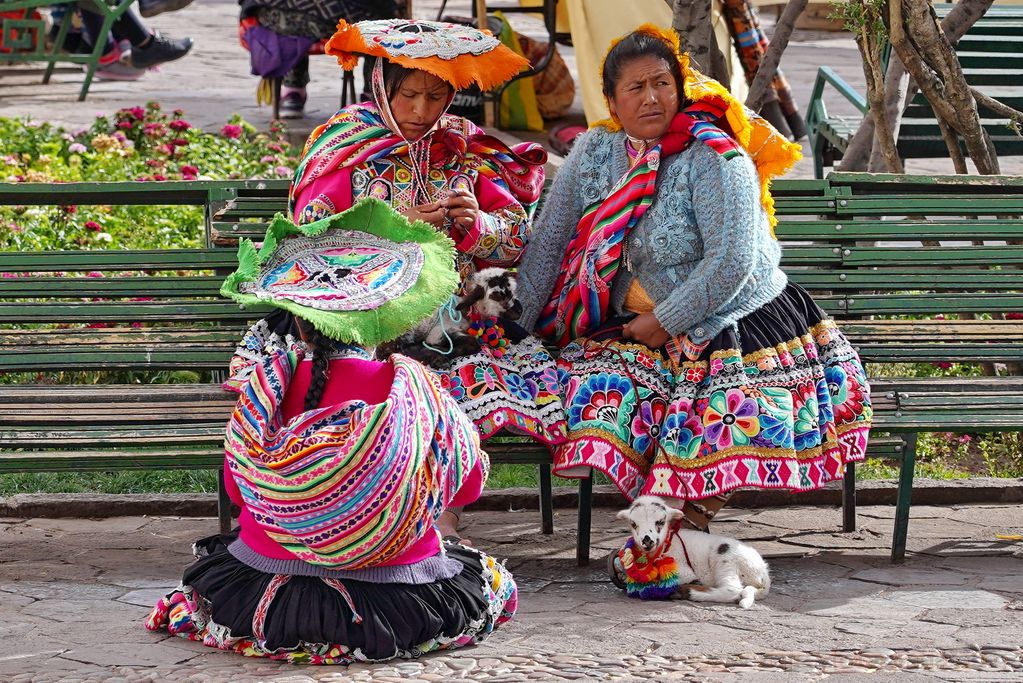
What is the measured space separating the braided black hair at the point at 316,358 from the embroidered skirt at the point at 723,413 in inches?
Answer: 35.0

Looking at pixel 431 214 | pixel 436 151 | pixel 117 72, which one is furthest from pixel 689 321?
pixel 117 72

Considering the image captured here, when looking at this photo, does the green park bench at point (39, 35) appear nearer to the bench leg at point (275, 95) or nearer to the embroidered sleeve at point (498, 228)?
the bench leg at point (275, 95)

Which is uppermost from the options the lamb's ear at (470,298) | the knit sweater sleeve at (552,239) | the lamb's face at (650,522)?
the knit sweater sleeve at (552,239)

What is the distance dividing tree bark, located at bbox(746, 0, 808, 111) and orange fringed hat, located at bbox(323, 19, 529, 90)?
173 cm

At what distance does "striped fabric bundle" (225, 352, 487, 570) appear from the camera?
3.49 metres

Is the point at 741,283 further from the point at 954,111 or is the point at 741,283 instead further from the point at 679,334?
the point at 954,111

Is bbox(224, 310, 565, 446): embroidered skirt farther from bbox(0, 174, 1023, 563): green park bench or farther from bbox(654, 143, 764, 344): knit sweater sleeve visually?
bbox(654, 143, 764, 344): knit sweater sleeve

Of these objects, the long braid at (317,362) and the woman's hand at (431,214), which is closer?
the long braid at (317,362)

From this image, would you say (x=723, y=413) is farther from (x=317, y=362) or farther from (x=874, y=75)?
(x=874, y=75)

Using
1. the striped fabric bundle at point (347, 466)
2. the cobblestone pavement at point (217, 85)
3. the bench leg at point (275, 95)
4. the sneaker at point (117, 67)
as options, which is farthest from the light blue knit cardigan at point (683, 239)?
the sneaker at point (117, 67)

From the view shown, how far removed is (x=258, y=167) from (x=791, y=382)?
4.37 metres

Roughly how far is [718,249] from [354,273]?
3.97 ft

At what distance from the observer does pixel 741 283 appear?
14.3ft

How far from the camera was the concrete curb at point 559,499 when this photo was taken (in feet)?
16.4
